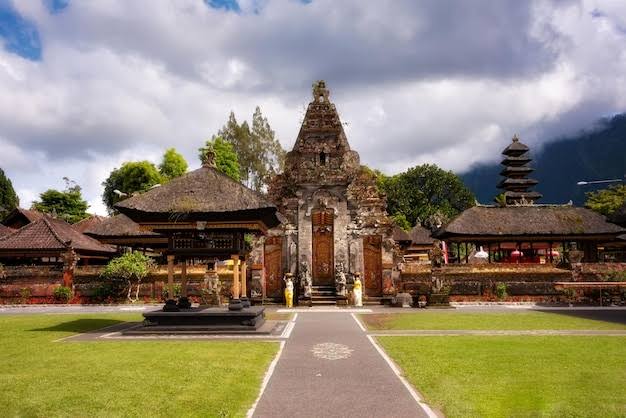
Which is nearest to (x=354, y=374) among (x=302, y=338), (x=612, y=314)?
(x=302, y=338)

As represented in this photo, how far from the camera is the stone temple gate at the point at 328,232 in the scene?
29.7m

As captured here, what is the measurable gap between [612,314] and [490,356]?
1344 cm

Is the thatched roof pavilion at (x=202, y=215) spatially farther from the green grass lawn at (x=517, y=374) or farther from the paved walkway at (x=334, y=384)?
the green grass lawn at (x=517, y=374)

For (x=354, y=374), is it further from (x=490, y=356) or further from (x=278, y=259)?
(x=278, y=259)

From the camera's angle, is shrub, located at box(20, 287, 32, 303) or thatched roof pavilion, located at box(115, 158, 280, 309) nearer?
thatched roof pavilion, located at box(115, 158, 280, 309)

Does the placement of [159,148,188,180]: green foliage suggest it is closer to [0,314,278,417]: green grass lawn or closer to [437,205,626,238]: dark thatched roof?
[437,205,626,238]: dark thatched roof

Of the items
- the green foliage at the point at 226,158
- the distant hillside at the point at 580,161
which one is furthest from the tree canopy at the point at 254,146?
the distant hillside at the point at 580,161

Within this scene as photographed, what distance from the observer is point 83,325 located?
1823 cm

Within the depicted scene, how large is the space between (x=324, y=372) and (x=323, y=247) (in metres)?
20.4

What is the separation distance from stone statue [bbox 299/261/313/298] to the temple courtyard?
11.6 m

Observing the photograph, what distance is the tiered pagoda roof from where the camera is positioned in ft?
177

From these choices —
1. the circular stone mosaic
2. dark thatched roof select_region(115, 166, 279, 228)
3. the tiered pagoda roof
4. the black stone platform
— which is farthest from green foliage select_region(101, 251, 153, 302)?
the tiered pagoda roof

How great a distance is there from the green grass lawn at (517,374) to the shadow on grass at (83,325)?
989 centimetres

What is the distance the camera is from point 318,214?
30.2 metres
